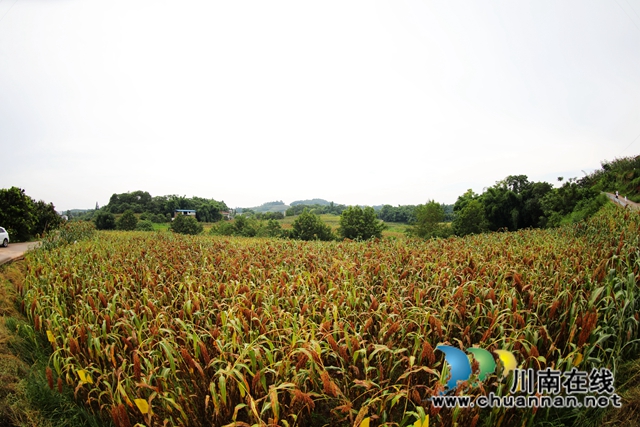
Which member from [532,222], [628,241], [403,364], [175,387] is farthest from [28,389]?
[532,222]

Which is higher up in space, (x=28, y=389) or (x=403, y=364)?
(x=403, y=364)

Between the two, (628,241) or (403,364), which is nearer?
(403,364)

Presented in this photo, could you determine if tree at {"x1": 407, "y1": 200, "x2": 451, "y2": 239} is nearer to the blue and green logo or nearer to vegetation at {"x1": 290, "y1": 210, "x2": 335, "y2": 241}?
vegetation at {"x1": 290, "y1": 210, "x2": 335, "y2": 241}

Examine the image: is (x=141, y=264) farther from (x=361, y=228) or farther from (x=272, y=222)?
(x=272, y=222)

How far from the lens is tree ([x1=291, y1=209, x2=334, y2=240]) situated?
110ft

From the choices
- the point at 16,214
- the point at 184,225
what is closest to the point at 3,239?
the point at 16,214

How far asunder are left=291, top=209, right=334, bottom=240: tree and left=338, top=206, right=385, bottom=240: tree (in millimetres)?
2237

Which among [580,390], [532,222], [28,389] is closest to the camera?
[580,390]

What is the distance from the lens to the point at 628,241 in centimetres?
471

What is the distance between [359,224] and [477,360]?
33.1 m

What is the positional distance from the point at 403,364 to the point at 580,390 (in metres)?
1.22

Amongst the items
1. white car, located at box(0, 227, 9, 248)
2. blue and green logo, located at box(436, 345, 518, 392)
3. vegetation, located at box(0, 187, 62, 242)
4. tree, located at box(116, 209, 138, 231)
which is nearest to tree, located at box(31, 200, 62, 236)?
vegetation, located at box(0, 187, 62, 242)

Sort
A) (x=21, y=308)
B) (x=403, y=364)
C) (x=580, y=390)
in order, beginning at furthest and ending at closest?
1. (x=21, y=308)
2. (x=403, y=364)
3. (x=580, y=390)

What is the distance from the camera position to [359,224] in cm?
3509
